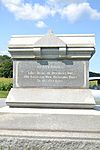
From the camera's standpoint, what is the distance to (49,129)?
5.01 metres

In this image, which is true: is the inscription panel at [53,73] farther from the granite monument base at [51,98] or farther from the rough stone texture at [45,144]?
the rough stone texture at [45,144]

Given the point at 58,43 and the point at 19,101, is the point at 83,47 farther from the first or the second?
the point at 19,101

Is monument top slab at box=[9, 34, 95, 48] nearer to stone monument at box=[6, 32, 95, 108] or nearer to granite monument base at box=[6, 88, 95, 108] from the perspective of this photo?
stone monument at box=[6, 32, 95, 108]

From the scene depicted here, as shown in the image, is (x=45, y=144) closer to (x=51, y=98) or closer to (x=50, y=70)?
(x=51, y=98)

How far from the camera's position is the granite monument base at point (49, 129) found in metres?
4.65

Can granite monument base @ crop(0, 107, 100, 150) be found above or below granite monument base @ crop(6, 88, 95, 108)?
below

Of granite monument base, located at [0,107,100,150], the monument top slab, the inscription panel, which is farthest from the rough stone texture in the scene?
the monument top slab

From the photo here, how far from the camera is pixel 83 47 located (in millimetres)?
5715

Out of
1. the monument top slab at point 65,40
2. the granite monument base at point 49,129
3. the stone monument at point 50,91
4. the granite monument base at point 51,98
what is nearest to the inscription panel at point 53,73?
the stone monument at point 50,91

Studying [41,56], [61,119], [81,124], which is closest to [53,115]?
[61,119]

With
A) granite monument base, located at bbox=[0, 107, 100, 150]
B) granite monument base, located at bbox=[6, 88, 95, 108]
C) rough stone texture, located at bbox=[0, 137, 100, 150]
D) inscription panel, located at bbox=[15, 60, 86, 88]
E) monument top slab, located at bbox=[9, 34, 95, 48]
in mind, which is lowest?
rough stone texture, located at bbox=[0, 137, 100, 150]

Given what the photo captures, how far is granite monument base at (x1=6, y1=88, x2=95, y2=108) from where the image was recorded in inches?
217

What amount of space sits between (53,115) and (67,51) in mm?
1346

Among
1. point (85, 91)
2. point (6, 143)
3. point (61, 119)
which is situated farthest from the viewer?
point (85, 91)
